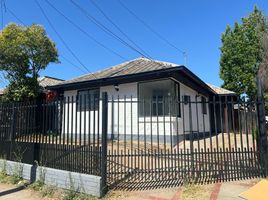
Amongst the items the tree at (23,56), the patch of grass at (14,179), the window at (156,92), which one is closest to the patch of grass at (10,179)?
the patch of grass at (14,179)

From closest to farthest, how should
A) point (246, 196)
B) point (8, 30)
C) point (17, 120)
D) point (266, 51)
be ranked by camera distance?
point (246, 196), point (17, 120), point (8, 30), point (266, 51)

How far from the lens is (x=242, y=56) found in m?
27.5

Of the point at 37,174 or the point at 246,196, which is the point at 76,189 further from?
the point at 246,196

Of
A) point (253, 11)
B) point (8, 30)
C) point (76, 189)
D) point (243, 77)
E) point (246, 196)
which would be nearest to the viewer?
point (246, 196)

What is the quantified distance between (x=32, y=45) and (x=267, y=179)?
599 inches

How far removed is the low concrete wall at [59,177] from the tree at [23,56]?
950 centimetres

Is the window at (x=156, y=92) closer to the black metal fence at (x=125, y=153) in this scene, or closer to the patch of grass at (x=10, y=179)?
the black metal fence at (x=125, y=153)

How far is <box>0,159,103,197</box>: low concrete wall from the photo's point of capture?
589 centimetres

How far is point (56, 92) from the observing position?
1650 cm

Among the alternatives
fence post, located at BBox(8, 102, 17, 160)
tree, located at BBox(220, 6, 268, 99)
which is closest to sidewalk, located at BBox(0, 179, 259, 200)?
fence post, located at BBox(8, 102, 17, 160)

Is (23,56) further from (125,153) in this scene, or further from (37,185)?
(125,153)

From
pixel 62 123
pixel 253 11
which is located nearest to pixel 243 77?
pixel 253 11

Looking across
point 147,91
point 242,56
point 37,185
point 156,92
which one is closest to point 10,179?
point 37,185

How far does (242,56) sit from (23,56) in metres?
22.0
